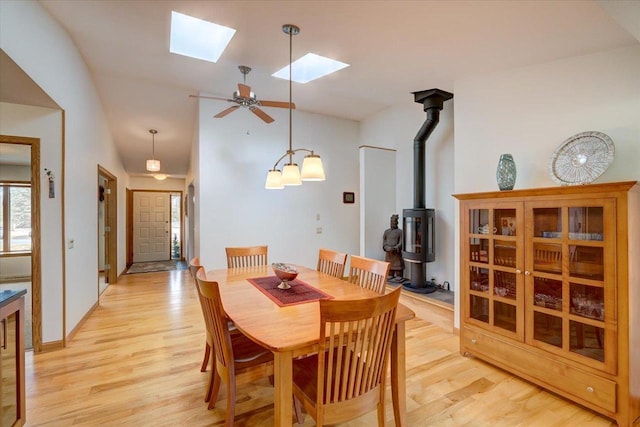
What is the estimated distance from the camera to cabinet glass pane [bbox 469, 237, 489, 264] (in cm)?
262

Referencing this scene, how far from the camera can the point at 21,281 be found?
5395 millimetres

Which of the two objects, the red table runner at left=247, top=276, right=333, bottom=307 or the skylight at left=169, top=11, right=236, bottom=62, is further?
the skylight at left=169, top=11, right=236, bottom=62

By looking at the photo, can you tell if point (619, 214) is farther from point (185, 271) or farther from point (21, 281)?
point (21, 281)

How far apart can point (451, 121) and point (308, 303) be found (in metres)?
3.15

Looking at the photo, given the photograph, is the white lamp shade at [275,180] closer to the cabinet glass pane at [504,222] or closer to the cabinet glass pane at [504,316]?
the cabinet glass pane at [504,222]

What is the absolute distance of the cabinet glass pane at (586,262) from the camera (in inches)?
76.9

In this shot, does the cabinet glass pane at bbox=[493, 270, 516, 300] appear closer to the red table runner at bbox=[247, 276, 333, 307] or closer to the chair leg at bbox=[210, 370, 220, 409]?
the red table runner at bbox=[247, 276, 333, 307]

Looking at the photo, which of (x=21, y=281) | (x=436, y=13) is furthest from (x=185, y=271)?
(x=436, y=13)

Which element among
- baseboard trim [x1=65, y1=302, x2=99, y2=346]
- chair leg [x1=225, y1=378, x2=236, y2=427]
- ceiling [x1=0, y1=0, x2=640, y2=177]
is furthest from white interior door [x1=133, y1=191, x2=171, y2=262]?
chair leg [x1=225, y1=378, x2=236, y2=427]

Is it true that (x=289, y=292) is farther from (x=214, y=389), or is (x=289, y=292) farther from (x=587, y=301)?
(x=587, y=301)

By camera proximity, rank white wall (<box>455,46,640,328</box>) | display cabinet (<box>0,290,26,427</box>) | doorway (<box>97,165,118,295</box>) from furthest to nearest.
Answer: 1. doorway (<box>97,165,118,295</box>)
2. white wall (<box>455,46,640,328</box>)
3. display cabinet (<box>0,290,26,427</box>)

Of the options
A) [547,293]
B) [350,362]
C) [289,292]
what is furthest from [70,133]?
[547,293]

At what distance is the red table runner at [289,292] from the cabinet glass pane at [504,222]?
161cm

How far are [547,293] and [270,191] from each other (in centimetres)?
353
